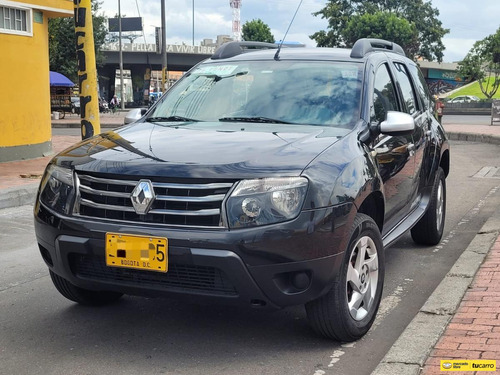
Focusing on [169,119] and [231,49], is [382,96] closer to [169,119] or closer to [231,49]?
[231,49]

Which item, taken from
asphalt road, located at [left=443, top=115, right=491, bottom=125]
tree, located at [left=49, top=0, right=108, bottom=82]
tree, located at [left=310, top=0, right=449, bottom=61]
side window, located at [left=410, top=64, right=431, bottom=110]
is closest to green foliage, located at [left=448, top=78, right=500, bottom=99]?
tree, located at [left=310, top=0, right=449, bottom=61]

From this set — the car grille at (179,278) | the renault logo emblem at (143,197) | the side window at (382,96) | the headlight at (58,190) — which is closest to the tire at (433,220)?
the side window at (382,96)

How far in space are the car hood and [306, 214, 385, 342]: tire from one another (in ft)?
1.80

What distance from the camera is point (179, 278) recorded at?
11.7 feet

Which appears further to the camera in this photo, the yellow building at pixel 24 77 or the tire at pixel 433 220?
the yellow building at pixel 24 77

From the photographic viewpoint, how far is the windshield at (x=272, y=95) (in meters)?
4.54

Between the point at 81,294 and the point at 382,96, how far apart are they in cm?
253

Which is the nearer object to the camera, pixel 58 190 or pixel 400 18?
pixel 58 190

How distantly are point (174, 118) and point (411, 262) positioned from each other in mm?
2539

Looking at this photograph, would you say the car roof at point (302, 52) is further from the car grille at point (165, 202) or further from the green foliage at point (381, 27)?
the green foliage at point (381, 27)

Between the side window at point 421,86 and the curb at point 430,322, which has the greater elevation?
the side window at point 421,86

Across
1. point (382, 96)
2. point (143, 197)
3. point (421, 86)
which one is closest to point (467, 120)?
point (421, 86)

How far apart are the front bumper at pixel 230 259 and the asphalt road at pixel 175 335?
386 mm

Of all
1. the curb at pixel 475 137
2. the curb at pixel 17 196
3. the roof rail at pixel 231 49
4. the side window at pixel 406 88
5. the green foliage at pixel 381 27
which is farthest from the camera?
the green foliage at pixel 381 27
